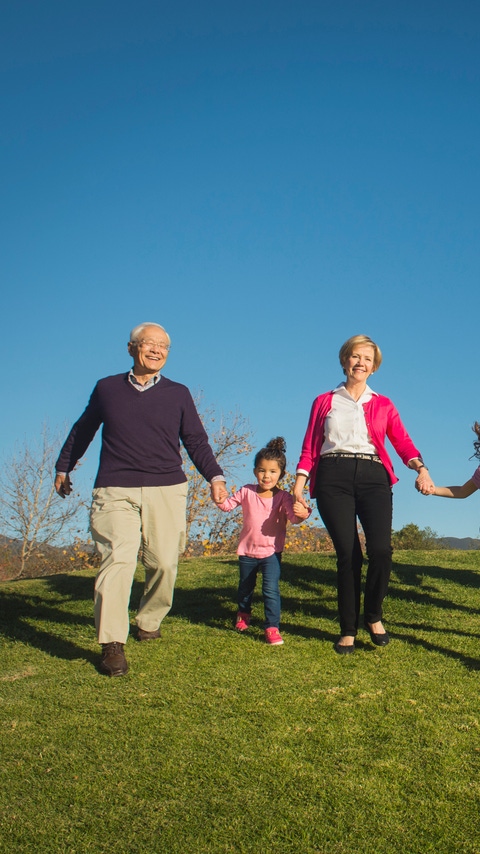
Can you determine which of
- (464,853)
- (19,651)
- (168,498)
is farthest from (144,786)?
(19,651)

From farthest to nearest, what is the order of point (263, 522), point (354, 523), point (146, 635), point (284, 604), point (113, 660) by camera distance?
point (284, 604) → point (263, 522) → point (146, 635) → point (354, 523) → point (113, 660)

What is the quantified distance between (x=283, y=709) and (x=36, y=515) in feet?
85.0

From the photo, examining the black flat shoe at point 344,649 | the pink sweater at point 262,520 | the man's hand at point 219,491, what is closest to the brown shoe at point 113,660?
the man's hand at point 219,491

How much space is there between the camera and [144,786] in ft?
10.2

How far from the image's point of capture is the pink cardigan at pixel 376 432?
519 centimetres

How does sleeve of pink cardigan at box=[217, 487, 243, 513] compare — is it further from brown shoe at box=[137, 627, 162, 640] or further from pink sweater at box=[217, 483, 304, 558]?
brown shoe at box=[137, 627, 162, 640]

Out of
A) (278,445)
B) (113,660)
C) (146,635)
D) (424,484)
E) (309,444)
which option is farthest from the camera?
(278,445)

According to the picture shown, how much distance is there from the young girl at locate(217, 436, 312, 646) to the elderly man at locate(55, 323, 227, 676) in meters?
0.46

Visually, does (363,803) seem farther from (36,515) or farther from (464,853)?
(36,515)

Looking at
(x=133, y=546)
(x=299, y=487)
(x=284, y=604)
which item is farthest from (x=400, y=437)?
(x=284, y=604)

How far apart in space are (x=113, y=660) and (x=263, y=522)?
1587 millimetres

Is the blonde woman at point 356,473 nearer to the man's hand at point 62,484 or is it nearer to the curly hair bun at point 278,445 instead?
the curly hair bun at point 278,445

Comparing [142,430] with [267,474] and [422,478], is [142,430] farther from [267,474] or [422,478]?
[422,478]

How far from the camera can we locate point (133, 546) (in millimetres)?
5004
